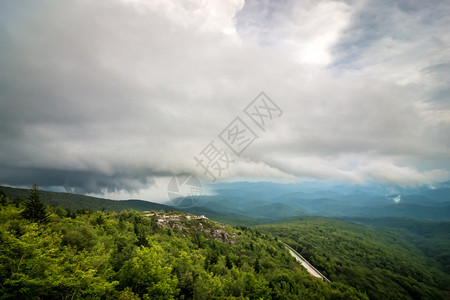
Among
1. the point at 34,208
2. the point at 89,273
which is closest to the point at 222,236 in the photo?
the point at 34,208

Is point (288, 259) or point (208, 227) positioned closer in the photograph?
point (288, 259)

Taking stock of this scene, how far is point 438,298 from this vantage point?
586 ft

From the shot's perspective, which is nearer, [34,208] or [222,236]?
[34,208]

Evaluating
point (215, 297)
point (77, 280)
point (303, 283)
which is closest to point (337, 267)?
point (303, 283)

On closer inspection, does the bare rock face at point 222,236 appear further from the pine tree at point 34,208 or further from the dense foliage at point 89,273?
the pine tree at point 34,208

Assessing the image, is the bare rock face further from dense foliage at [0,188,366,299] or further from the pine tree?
the pine tree

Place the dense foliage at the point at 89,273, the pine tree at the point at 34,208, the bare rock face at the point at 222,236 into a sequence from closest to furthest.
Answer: the dense foliage at the point at 89,273, the pine tree at the point at 34,208, the bare rock face at the point at 222,236

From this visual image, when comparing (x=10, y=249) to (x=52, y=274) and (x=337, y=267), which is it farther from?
(x=337, y=267)

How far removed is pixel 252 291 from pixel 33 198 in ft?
199

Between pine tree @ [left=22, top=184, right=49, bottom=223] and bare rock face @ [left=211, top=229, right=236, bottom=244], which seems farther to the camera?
bare rock face @ [left=211, top=229, right=236, bottom=244]

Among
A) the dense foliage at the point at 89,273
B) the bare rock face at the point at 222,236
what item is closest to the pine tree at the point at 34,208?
the dense foliage at the point at 89,273

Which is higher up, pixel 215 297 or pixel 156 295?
pixel 156 295

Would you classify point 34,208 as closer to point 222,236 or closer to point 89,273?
point 89,273

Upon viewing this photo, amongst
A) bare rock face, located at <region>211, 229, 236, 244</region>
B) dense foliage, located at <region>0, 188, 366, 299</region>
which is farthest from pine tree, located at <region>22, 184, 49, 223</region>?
bare rock face, located at <region>211, 229, 236, 244</region>
